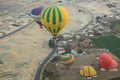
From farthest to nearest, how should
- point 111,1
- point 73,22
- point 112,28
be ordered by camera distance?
point 111,1, point 73,22, point 112,28

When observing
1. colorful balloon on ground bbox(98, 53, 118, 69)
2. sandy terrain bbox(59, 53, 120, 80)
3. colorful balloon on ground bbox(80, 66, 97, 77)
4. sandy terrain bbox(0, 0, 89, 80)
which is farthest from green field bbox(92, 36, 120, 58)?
colorful balloon on ground bbox(80, 66, 97, 77)

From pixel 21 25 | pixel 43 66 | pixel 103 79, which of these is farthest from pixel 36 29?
pixel 103 79

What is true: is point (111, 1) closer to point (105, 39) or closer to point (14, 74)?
point (105, 39)

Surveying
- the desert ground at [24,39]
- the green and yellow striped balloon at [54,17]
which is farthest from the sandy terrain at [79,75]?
the green and yellow striped balloon at [54,17]

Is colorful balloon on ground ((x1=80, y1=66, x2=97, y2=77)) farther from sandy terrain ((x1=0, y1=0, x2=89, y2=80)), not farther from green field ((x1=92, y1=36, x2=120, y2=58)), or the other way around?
green field ((x1=92, y1=36, x2=120, y2=58))

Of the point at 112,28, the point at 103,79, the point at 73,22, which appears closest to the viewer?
the point at 103,79

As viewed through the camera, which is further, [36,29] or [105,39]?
[36,29]

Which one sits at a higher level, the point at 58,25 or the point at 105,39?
the point at 58,25
